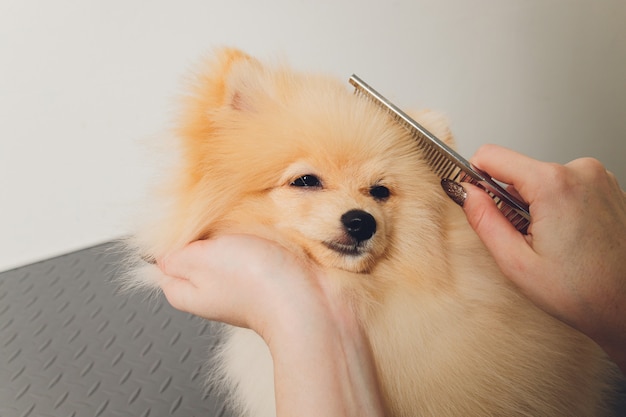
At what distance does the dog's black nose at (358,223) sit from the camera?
72 centimetres

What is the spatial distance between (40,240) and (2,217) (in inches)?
5.6

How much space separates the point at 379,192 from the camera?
798 mm

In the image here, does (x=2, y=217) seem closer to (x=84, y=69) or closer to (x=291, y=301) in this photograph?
(x=84, y=69)

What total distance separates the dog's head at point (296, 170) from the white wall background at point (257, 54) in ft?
2.47

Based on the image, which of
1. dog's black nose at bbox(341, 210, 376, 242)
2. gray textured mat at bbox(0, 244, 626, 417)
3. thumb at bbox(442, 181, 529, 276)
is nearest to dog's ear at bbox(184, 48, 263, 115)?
dog's black nose at bbox(341, 210, 376, 242)

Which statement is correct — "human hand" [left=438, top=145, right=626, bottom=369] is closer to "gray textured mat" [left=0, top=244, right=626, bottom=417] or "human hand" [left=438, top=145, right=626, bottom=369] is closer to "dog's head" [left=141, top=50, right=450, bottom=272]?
"dog's head" [left=141, top=50, right=450, bottom=272]

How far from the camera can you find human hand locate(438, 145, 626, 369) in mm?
653

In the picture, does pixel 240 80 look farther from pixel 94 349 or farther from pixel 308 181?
pixel 94 349

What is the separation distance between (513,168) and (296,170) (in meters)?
0.31

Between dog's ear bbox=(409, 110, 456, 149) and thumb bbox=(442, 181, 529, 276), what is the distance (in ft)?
0.66

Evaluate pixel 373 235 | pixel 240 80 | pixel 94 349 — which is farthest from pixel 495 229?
pixel 94 349

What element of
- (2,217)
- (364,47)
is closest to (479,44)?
(364,47)

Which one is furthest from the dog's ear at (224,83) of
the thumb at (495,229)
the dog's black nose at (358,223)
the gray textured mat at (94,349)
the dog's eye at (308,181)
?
the gray textured mat at (94,349)

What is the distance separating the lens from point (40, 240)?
5.61 feet
